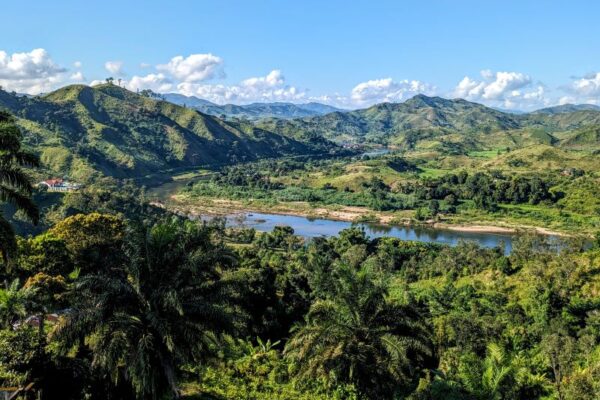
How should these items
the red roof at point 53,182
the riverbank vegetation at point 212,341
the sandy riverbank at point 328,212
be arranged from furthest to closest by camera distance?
the sandy riverbank at point 328,212 < the red roof at point 53,182 < the riverbank vegetation at point 212,341

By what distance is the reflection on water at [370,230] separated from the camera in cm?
10181

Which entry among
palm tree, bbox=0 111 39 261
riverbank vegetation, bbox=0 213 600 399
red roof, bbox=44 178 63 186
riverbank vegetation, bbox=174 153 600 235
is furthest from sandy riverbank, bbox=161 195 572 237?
palm tree, bbox=0 111 39 261

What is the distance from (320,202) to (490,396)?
4857 inches

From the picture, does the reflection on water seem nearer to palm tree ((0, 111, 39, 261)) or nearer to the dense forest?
the dense forest

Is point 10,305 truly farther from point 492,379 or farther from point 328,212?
point 328,212

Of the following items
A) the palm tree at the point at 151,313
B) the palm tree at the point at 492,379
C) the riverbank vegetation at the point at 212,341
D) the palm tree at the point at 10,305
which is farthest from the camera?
the palm tree at the point at 10,305

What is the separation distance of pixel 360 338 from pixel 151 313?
730 cm

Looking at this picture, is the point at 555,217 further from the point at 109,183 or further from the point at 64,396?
the point at 64,396

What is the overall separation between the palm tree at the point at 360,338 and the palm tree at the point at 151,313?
3586 millimetres

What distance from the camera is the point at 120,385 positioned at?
14.2 m

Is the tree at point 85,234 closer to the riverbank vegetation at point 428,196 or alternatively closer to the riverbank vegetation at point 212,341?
the riverbank vegetation at point 212,341

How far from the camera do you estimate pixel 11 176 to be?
46.3 feet

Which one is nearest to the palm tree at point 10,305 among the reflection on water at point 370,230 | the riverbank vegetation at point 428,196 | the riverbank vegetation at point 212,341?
the riverbank vegetation at point 212,341

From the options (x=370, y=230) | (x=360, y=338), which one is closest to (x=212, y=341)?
(x=360, y=338)
